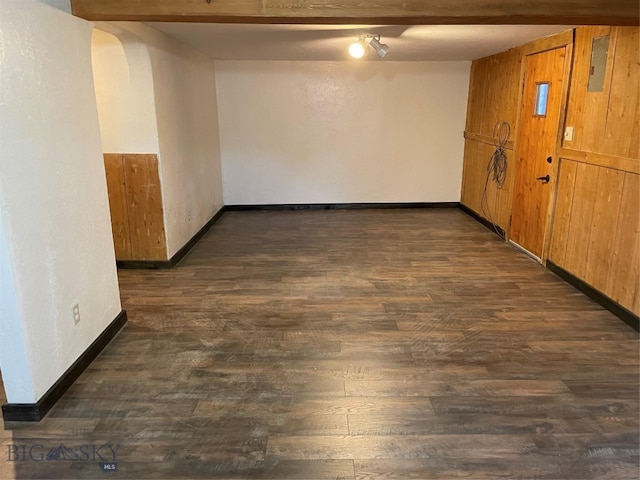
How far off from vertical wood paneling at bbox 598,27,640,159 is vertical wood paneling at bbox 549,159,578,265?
51 cm

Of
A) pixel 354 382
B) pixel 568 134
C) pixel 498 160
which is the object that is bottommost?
pixel 354 382

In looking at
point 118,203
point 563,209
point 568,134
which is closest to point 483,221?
point 563,209

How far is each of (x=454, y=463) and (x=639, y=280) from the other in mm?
2085

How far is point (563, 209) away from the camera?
160 inches

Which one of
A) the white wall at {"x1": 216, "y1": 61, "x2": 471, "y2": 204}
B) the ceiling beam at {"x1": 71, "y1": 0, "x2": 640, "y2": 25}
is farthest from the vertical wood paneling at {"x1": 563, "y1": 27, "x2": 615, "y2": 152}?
the white wall at {"x1": 216, "y1": 61, "x2": 471, "y2": 204}

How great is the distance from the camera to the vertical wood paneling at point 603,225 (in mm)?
3357

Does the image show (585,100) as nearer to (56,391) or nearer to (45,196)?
(45,196)

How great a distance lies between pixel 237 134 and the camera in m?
6.77

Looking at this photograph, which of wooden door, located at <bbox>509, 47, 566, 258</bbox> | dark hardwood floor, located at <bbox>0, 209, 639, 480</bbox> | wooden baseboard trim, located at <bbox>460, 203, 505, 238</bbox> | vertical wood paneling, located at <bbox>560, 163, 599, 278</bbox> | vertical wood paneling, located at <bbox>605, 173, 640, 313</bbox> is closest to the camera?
dark hardwood floor, located at <bbox>0, 209, 639, 480</bbox>


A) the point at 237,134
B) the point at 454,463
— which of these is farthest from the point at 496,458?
the point at 237,134

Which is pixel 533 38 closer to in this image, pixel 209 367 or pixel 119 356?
pixel 209 367

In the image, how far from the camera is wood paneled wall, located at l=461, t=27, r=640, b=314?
10.4 ft

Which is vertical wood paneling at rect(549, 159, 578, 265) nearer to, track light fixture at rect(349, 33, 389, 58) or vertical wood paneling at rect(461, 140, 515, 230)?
vertical wood paneling at rect(461, 140, 515, 230)

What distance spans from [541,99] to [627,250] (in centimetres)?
200
